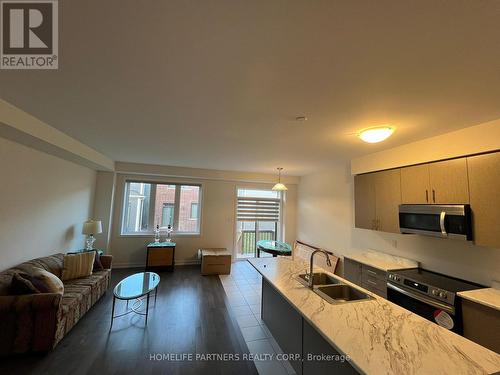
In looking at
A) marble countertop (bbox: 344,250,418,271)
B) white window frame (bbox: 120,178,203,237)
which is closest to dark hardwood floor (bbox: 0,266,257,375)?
white window frame (bbox: 120,178,203,237)

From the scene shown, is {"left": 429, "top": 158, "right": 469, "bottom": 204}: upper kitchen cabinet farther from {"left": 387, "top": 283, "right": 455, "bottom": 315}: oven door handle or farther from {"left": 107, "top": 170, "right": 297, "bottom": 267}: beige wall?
{"left": 107, "top": 170, "right": 297, "bottom": 267}: beige wall

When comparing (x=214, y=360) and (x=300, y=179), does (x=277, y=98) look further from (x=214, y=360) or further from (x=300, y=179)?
(x=300, y=179)

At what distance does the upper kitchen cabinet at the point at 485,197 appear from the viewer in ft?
6.61

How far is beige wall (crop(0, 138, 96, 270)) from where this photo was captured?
2.66m

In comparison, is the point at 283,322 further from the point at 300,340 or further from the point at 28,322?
the point at 28,322

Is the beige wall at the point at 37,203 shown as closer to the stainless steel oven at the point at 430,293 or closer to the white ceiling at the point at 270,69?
the white ceiling at the point at 270,69

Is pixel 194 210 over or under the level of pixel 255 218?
over

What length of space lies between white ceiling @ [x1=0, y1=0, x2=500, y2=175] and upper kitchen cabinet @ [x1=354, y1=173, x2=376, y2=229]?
0.94m

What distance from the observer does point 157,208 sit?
5.48 m

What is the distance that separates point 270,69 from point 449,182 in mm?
2426

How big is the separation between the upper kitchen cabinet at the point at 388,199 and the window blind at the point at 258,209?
3.36 m

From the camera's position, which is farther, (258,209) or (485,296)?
(258,209)

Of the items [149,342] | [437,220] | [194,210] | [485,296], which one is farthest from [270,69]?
[194,210]

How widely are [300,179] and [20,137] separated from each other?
564 cm
